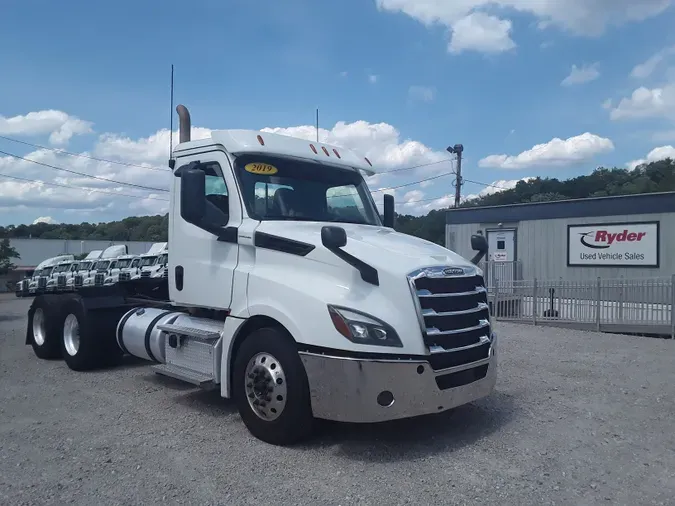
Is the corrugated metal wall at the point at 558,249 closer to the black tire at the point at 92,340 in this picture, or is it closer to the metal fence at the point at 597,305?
the metal fence at the point at 597,305

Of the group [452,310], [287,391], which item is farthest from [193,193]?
[452,310]

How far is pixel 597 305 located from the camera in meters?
14.7

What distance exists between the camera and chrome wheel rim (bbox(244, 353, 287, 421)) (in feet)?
17.9

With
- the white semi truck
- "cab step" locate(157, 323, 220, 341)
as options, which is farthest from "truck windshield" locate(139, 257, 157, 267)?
"cab step" locate(157, 323, 220, 341)

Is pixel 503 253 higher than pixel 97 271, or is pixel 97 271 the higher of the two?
pixel 503 253

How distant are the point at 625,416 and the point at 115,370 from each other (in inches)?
279

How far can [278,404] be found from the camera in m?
5.46

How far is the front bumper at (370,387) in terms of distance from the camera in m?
5.02

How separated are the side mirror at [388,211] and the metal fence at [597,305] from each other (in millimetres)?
8963

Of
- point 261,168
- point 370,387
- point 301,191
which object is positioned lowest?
point 370,387

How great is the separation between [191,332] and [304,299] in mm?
1884

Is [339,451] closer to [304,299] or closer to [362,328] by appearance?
[362,328]

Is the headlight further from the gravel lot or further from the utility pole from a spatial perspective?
the utility pole

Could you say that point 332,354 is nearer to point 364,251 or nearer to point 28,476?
point 364,251
